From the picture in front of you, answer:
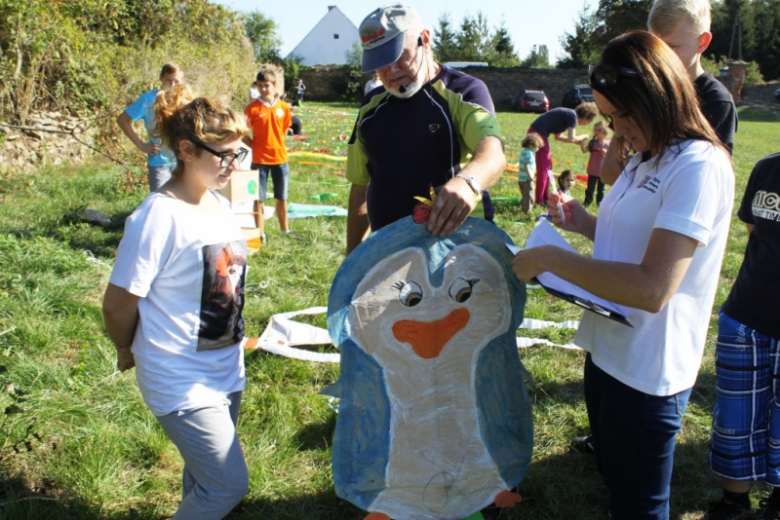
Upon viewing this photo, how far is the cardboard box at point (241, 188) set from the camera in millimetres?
5492

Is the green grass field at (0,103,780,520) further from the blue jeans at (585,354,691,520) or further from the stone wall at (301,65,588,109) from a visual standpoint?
the stone wall at (301,65,588,109)

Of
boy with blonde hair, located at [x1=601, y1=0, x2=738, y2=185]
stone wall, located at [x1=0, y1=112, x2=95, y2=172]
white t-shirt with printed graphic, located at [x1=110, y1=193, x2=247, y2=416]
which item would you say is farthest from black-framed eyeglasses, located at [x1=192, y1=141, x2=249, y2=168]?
stone wall, located at [x1=0, y1=112, x2=95, y2=172]

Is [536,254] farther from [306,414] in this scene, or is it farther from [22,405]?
[22,405]

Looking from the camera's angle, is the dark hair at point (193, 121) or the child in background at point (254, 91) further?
the child in background at point (254, 91)

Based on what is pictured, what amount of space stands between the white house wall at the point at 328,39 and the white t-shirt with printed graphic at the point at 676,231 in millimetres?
53540

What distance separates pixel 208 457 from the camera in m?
1.90

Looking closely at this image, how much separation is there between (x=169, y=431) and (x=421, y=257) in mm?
1000

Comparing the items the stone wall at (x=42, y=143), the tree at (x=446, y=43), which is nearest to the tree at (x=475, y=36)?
the tree at (x=446, y=43)

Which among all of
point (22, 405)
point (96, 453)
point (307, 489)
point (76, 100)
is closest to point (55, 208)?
point (76, 100)

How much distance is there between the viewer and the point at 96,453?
2.66m

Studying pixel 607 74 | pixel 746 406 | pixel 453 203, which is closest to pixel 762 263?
pixel 746 406

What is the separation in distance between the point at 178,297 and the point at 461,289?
963mm

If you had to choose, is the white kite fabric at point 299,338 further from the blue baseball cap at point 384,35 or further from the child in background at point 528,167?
the child in background at point 528,167

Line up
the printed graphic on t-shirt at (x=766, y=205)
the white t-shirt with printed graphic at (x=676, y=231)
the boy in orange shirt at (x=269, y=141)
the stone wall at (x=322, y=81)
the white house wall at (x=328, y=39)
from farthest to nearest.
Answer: the white house wall at (x=328, y=39), the stone wall at (x=322, y=81), the boy in orange shirt at (x=269, y=141), the printed graphic on t-shirt at (x=766, y=205), the white t-shirt with printed graphic at (x=676, y=231)
